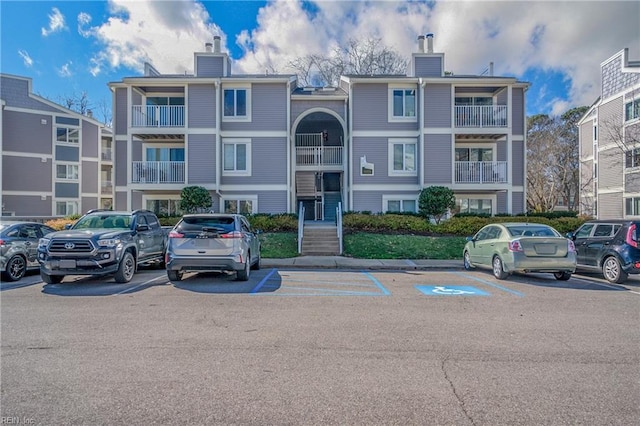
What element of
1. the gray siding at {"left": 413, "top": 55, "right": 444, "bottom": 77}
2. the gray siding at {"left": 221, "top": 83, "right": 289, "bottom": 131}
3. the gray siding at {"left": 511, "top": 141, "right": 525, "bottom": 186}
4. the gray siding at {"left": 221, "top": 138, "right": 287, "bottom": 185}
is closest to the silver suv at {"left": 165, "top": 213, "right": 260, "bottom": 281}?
the gray siding at {"left": 221, "top": 138, "right": 287, "bottom": 185}

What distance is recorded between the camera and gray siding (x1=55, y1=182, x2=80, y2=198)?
33438 mm

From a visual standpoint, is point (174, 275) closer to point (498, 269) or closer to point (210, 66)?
point (498, 269)

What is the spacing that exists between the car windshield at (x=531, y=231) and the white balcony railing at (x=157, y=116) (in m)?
17.1

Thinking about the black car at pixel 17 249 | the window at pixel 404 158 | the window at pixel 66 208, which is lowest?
the black car at pixel 17 249

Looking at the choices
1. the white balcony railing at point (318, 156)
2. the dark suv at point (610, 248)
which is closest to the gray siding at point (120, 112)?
the white balcony railing at point (318, 156)

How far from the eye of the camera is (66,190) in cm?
3394

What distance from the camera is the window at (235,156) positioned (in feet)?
69.0

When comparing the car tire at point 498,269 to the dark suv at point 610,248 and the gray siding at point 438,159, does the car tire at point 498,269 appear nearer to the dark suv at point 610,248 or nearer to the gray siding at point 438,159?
the dark suv at point 610,248

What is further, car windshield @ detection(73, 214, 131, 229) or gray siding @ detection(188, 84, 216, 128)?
gray siding @ detection(188, 84, 216, 128)

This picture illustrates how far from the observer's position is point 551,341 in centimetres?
523

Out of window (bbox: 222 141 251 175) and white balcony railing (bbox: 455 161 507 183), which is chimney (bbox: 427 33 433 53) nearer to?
white balcony railing (bbox: 455 161 507 183)

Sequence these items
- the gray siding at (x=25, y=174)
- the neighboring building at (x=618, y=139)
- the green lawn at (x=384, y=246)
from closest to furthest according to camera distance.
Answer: the green lawn at (x=384, y=246)
the neighboring building at (x=618, y=139)
the gray siding at (x=25, y=174)

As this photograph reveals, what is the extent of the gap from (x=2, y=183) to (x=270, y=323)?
114 feet

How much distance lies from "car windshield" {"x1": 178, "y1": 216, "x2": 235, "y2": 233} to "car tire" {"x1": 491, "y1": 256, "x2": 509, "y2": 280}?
7.29 meters
